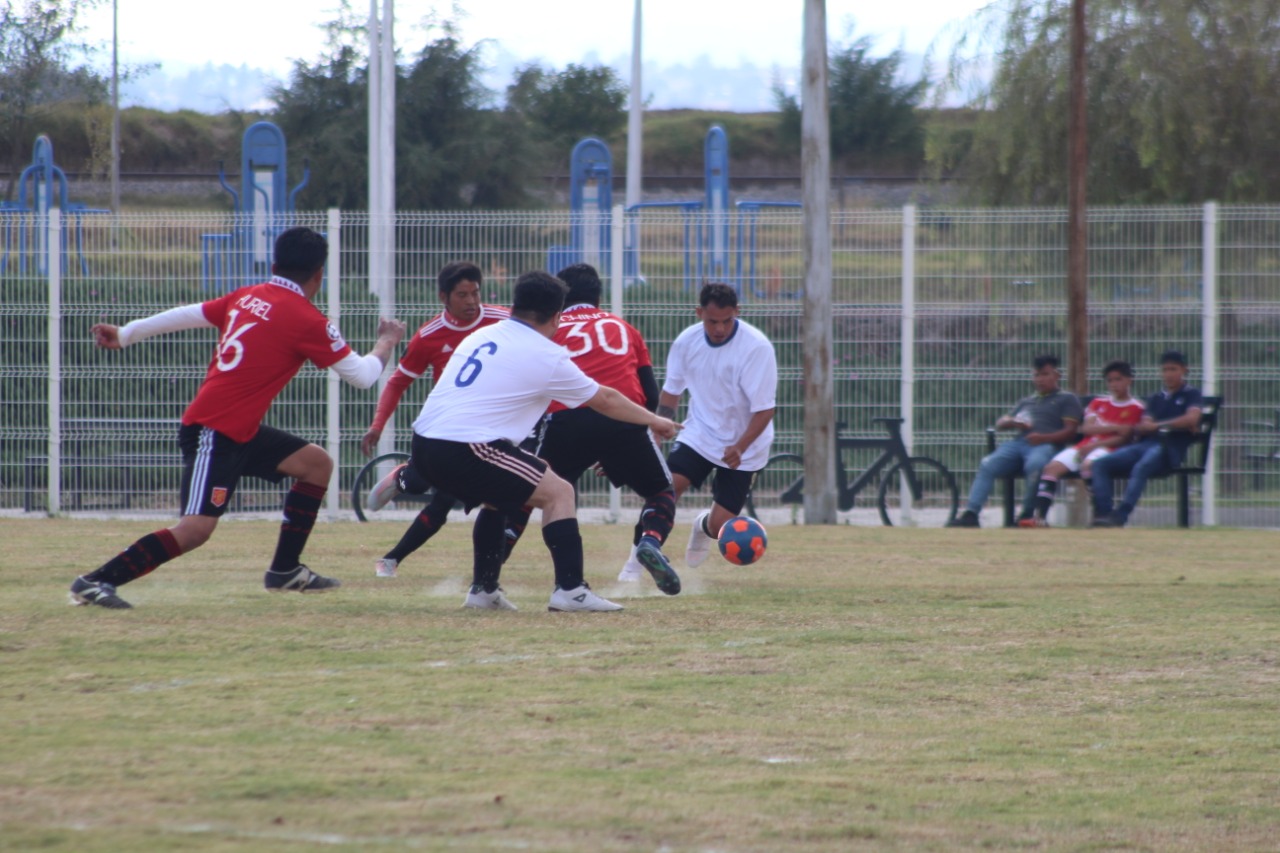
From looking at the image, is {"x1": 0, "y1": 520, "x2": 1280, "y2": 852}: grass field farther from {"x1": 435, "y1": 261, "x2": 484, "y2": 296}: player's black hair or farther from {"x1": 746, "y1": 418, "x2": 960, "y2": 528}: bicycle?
{"x1": 746, "y1": 418, "x2": 960, "y2": 528}: bicycle

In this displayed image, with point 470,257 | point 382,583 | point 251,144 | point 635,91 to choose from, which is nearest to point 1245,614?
point 382,583

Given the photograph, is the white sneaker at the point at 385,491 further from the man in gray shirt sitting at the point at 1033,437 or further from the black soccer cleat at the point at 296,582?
the man in gray shirt sitting at the point at 1033,437

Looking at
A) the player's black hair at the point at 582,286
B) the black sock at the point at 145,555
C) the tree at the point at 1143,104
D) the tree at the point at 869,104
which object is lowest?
the black sock at the point at 145,555

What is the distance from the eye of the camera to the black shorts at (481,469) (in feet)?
23.9

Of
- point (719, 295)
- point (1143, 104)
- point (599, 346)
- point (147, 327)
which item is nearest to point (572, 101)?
point (1143, 104)

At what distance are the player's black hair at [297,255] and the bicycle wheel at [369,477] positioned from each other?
25.1 ft

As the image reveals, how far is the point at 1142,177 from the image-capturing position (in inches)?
771

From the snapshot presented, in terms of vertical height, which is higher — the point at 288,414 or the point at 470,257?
the point at 470,257

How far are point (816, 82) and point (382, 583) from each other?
823cm

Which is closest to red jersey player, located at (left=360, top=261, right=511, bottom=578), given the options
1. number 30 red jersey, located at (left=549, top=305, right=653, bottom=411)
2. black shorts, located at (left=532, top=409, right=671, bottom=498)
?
number 30 red jersey, located at (left=549, top=305, right=653, bottom=411)

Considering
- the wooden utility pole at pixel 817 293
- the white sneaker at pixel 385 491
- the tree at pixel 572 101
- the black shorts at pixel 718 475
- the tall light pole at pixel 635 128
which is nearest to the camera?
the black shorts at pixel 718 475

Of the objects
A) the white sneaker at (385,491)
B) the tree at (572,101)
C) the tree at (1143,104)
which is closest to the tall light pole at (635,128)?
the tree at (1143,104)

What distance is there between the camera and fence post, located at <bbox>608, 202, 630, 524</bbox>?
1548cm

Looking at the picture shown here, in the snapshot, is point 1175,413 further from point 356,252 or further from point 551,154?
point 551,154
